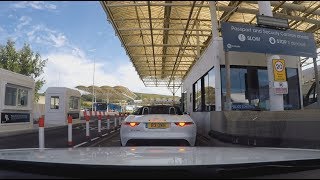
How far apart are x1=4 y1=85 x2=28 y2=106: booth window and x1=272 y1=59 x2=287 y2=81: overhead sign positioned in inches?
500

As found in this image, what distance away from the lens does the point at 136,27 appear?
23594mm

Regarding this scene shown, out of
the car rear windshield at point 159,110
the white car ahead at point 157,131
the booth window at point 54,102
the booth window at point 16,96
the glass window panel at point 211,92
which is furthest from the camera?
the booth window at point 54,102

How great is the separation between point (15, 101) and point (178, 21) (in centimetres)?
1020

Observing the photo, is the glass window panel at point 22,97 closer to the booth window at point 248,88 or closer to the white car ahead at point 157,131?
the booth window at point 248,88

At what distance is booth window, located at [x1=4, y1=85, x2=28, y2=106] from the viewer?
63.5ft

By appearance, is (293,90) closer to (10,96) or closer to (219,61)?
(219,61)

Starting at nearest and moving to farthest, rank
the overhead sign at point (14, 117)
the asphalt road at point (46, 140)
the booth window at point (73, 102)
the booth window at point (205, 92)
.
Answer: the asphalt road at point (46, 140)
the booth window at point (205, 92)
the overhead sign at point (14, 117)
the booth window at point (73, 102)

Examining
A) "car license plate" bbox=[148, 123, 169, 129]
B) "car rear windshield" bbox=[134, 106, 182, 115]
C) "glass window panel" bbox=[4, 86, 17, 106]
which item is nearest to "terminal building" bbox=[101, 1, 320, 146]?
"car rear windshield" bbox=[134, 106, 182, 115]

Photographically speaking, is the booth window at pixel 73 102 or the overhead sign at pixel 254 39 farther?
the booth window at pixel 73 102

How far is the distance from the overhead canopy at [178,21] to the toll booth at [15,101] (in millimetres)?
5789

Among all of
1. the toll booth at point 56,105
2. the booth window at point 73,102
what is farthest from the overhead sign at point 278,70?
the booth window at point 73,102

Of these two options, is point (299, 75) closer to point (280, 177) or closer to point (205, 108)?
point (205, 108)

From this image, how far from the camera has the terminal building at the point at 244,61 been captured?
1029 centimetres

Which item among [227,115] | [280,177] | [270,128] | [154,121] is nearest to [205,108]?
[227,115]
